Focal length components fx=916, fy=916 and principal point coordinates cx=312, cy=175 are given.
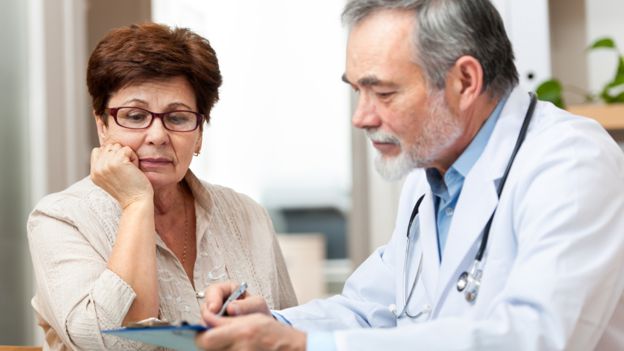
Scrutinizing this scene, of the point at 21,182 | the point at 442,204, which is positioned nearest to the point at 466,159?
the point at 442,204

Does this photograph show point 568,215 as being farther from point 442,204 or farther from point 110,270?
point 110,270

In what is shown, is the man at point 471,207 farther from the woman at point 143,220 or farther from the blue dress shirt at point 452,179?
the woman at point 143,220

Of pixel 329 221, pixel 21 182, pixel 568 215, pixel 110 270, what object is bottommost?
pixel 329 221

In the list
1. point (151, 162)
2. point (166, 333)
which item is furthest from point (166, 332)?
point (151, 162)

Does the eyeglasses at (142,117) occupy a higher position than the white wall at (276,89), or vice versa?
the eyeglasses at (142,117)

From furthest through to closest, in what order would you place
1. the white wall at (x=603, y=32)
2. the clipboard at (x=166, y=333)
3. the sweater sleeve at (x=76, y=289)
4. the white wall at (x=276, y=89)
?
1. the white wall at (x=276, y=89)
2. the white wall at (x=603, y=32)
3. the sweater sleeve at (x=76, y=289)
4. the clipboard at (x=166, y=333)

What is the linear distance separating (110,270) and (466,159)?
716mm

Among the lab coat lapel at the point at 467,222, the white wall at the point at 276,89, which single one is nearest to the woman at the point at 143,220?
the lab coat lapel at the point at 467,222

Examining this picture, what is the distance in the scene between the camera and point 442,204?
5.61ft

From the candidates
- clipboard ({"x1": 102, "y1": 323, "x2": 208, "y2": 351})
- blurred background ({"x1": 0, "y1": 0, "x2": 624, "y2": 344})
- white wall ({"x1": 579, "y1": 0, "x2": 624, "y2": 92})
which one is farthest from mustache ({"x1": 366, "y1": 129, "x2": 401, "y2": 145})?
white wall ({"x1": 579, "y1": 0, "x2": 624, "y2": 92})

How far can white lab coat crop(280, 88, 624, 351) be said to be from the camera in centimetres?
128

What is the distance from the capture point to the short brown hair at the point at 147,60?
1947 millimetres

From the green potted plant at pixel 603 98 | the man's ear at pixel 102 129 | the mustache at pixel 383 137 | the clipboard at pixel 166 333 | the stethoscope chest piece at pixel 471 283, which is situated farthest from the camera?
the green potted plant at pixel 603 98

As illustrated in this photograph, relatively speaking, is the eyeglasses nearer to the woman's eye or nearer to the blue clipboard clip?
the woman's eye
